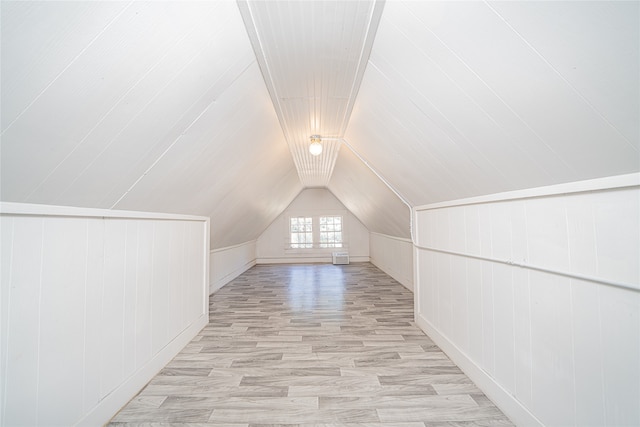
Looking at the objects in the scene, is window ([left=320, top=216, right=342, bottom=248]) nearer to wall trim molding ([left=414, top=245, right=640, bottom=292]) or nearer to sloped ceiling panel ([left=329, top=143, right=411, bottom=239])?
sloped ceiling panel ([left=329, top=143, right=411, bottom=239])

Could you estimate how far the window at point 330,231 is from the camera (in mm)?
8664

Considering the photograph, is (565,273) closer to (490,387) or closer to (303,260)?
(490,387)

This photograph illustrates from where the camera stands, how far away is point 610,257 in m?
1.07

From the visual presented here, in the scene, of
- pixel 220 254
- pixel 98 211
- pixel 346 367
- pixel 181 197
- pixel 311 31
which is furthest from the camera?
pixel 220 254

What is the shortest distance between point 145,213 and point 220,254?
3.37 m

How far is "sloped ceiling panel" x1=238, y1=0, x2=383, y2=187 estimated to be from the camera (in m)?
1.28

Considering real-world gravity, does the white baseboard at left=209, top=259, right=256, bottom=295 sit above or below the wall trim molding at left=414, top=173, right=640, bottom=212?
below

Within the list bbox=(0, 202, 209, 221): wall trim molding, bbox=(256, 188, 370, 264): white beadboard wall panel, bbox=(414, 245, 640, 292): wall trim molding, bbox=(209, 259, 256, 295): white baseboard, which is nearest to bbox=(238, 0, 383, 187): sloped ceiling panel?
bbox=(0, 202, 209, 221): wall trim molding

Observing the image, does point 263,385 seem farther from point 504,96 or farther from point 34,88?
point 504,96

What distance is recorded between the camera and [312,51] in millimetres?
1611

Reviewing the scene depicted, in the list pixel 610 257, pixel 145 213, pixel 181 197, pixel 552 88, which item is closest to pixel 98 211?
pixel 145 213

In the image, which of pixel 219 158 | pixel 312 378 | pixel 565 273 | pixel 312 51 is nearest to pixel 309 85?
pixel 312 51

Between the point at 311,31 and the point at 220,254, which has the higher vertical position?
the point at 311,31

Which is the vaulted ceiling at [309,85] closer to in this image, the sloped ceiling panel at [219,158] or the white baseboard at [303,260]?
the sloped ceiling panel at [219,158]
